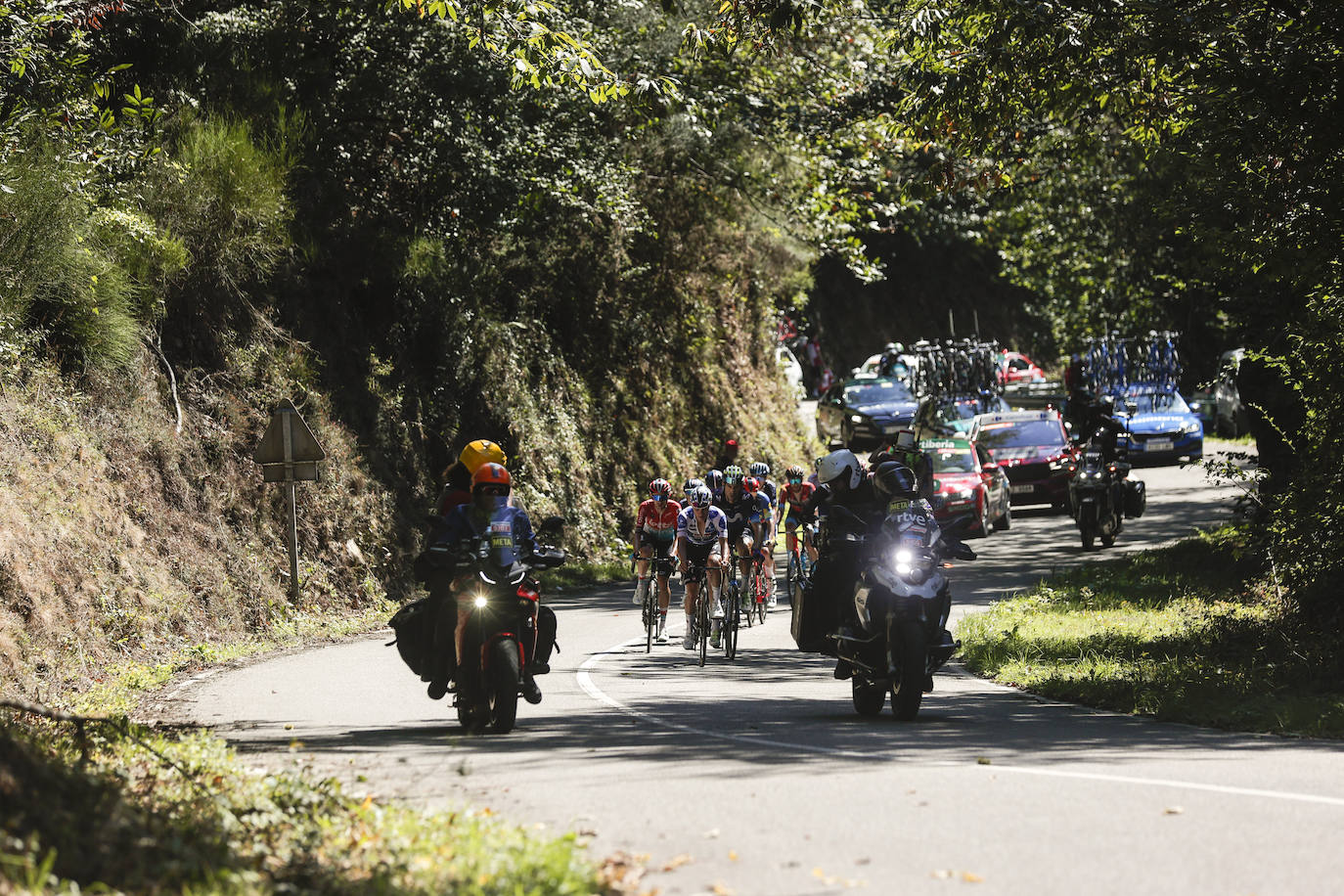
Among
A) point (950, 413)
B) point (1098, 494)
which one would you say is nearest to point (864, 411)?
point (950, 413)

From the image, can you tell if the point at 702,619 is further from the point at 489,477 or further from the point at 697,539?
the point at 489,477

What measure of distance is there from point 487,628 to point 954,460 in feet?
64.0

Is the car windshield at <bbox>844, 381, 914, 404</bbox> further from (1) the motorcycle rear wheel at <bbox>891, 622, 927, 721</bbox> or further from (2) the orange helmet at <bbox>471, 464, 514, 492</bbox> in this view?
(2) the orange helmet at <bbox>471, 464, 514, 492</bbox>

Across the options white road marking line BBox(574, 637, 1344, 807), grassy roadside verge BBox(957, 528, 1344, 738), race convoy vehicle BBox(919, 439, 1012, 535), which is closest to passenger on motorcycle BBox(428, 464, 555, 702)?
white road marking line BBox(574, 637, 1344, 807)

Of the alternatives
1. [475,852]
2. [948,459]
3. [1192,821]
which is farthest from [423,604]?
[948,459]

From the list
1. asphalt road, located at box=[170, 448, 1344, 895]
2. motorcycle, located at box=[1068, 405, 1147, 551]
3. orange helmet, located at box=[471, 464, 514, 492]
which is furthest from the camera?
motorcycle, located at box=[1068, 405, 1147, 551]

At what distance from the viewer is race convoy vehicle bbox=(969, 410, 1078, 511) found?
31.7 m

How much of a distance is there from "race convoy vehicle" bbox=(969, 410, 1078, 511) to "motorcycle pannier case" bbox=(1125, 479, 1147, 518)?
186 inches

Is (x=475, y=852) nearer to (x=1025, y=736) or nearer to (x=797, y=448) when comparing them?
(x=1025, y=736)

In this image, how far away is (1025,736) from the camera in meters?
10.6

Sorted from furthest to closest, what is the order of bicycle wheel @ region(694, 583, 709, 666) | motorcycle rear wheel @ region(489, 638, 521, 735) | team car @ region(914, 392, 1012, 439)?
team car @ region(914, 392, 1012, 439) → bicycle wheel @ region(694, 583, 709, 666) → motorcycle rear wheel @ region(489, 638, 521, 735)

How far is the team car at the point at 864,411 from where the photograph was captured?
43.3 metres

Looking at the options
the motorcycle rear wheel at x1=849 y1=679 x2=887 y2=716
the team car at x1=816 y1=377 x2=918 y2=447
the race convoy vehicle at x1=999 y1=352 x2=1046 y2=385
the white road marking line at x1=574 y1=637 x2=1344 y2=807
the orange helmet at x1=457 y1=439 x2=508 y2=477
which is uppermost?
the race convoy vehicle at x1=999 y1=352 x2=1046 y2=385

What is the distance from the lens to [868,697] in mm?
11625
